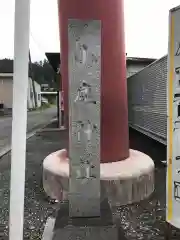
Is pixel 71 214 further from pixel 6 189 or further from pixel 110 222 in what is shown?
pixel 6 189

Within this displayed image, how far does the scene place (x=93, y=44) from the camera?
3.03 metres

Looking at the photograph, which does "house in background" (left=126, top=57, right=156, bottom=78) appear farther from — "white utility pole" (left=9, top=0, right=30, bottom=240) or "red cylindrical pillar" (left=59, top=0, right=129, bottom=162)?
"white utility pole" (left=9, top=0, right=30, bottom=240)

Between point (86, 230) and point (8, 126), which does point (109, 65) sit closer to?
point (86, 230)

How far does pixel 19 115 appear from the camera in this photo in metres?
2.81

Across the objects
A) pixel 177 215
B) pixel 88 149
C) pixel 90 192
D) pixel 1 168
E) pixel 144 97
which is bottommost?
pixel 1 168

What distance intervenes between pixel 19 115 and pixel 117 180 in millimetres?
2131

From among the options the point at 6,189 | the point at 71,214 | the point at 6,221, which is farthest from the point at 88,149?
the point at 6,189

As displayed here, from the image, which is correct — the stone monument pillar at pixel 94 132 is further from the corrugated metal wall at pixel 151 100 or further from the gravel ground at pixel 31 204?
the corrugated metal wall at pixel 151 100

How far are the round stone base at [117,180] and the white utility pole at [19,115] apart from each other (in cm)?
180

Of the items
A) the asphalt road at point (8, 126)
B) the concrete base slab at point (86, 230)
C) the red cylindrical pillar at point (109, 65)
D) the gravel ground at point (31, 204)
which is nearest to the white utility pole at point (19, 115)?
the concrete base slab at point (86, 230)

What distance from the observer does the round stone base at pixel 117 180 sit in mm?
4430

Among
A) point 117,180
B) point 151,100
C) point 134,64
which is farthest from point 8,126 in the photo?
point 117,180

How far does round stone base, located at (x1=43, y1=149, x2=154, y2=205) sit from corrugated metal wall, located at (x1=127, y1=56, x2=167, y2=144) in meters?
2.52

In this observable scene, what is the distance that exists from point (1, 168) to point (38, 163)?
38.7 inches
